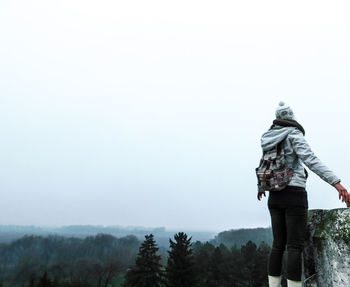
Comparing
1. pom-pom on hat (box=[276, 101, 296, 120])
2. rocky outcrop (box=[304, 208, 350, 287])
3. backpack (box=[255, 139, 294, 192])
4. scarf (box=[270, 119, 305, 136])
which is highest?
pom-pom on hat (box=[276, 101, 296, 120])

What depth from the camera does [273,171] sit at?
Answer: 4.07m

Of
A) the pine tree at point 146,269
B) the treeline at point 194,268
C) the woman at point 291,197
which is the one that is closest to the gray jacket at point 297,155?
the woman at point 291,197

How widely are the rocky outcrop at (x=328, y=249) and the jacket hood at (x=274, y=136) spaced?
110 cm

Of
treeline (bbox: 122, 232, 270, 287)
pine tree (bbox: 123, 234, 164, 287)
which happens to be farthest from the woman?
treeline (bbox: 122, 232, 270, 287)

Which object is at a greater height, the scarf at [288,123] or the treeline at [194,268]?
the scarf at [288,123]

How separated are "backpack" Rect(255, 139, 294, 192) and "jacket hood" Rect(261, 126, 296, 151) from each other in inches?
2.6

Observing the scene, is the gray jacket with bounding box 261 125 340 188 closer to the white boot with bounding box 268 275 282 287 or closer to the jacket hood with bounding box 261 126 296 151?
the jacket hood with bounding box 261 126 296 151

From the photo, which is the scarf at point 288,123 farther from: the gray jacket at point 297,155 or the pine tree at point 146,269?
the pine tree at point 146,269

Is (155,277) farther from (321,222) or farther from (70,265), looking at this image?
(70,265)

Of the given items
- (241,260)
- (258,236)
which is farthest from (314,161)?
(258,236)

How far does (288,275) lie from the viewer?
381 cm

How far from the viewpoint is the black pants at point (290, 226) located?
3.76 meters

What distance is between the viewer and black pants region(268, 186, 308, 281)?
12.3 ft

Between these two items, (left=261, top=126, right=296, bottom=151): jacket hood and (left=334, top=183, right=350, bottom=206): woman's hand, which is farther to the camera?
(left=261, top=126, right=296, bottom=151): jacket hood
